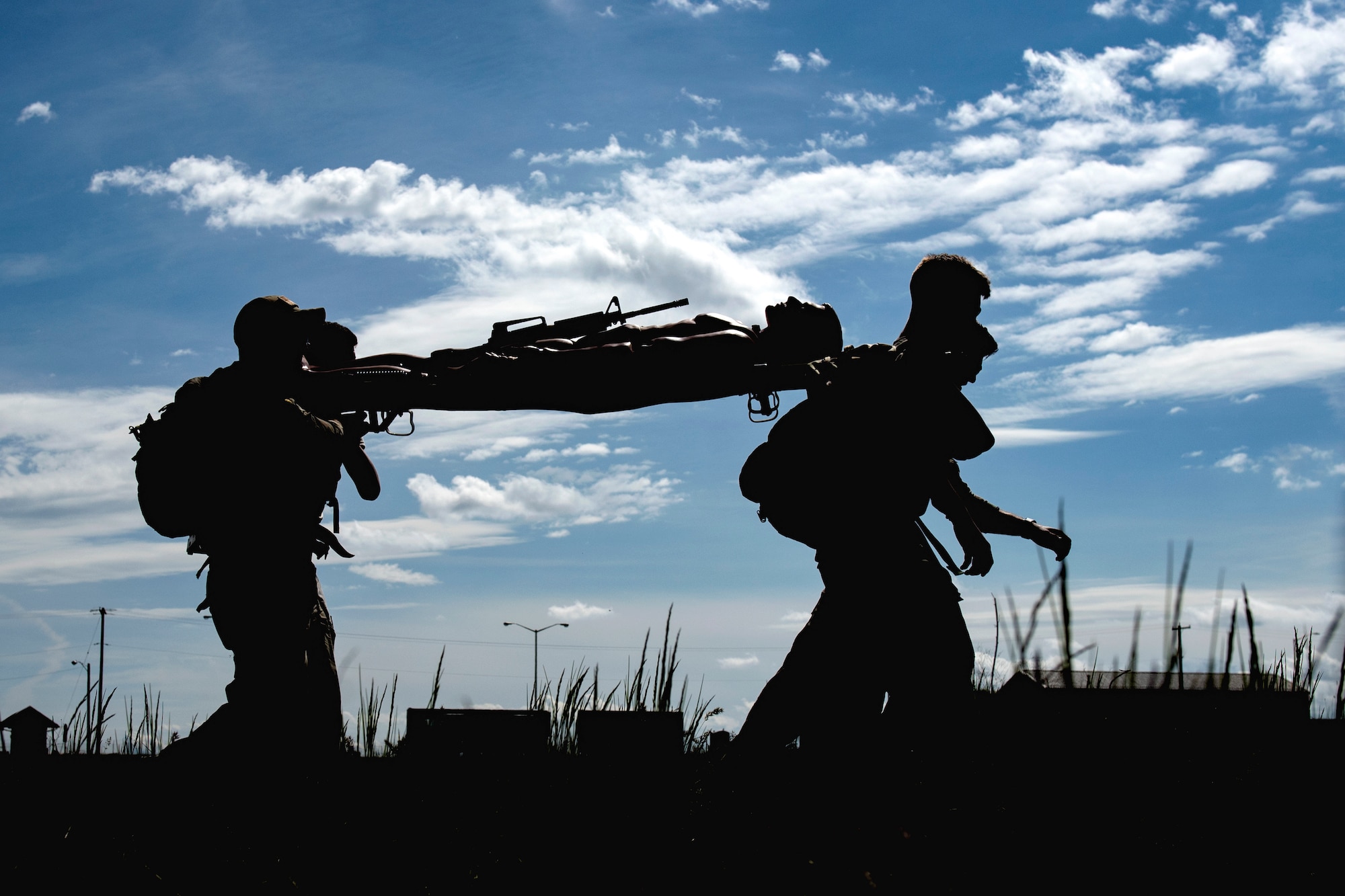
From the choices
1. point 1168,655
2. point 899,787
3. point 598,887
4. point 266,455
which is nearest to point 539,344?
point 266,455

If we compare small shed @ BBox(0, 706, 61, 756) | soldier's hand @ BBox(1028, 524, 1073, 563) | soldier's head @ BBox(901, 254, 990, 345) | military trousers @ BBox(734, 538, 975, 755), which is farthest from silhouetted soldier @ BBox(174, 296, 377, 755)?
soldier's hand @ BBox(1028, 524, 1073, 563)

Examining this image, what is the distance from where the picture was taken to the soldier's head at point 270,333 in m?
5.45

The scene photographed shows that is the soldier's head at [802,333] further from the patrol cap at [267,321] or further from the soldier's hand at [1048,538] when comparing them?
the patrol cap at [267,321]

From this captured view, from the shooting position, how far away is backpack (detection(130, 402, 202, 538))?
5.36m

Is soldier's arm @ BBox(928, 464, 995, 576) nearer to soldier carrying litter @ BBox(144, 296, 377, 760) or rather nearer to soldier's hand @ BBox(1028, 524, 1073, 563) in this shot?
soldier's hand @ BBox(1028, 524, 1073, 563)

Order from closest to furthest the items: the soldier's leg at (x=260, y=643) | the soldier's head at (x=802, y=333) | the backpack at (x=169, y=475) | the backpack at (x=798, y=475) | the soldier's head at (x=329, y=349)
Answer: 1. the backpack at (x=798, y=475)
2. the soldier's leg at (x=260, y=643)
3. the backpack at (x=169, y=475)
4. the soldier's head at (x=802, y=333)
5. the soldier's head at (x=329, y=349)

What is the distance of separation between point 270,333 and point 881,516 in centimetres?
311

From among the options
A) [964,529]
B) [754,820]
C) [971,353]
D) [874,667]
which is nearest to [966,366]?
[971,353]

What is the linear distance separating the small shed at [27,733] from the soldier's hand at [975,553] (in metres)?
A: 4.77

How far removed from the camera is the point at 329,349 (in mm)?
6492

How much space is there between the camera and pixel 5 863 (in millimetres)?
3598

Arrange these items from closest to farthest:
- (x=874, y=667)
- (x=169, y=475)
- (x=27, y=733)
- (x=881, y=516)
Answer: (x=874, y=667) < (x=881, y=516) < (x=169, y=475) < (x=27, y=733)

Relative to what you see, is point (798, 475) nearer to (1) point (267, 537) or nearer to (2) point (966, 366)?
(2) point (966, 366)

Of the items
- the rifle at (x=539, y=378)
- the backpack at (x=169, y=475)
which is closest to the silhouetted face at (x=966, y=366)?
the rifle at (x=539, y=378)
